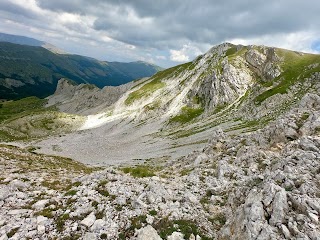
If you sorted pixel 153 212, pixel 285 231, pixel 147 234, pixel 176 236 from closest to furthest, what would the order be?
1. pixel 285 231
2. pixel 147 234
3. pixel 176 236
4. pixel 153 212

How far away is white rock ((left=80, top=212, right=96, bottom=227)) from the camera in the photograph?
20641 millimetres

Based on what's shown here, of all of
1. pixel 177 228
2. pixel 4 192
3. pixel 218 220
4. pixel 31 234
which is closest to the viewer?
pixel 31 234

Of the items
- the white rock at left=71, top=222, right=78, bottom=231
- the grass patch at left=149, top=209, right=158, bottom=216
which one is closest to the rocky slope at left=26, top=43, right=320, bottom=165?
the grass patch at left=149, top=209, right=158, bottom=216

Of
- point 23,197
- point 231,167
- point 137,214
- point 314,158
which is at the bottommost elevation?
point 23,197

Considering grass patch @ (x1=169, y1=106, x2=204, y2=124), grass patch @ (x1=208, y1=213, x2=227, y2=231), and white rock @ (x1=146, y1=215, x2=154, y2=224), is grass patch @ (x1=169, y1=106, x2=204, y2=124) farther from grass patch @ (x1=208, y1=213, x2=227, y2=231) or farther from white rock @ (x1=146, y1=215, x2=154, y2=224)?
white rock @ (x1=146, y1=215, x2=154, y2=224)

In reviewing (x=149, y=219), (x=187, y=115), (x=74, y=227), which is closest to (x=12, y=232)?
(x=74, y=227)

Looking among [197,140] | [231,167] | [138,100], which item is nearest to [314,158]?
[231,167]

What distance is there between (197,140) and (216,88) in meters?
64.0

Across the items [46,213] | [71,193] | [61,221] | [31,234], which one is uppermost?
[71,193]

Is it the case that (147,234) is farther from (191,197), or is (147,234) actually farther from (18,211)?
(18,211)

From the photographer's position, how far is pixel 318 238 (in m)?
15.0

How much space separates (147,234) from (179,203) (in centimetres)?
510

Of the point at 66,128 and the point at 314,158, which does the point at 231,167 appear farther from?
the point at 66,128

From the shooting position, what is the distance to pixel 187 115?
147625 millimetres
